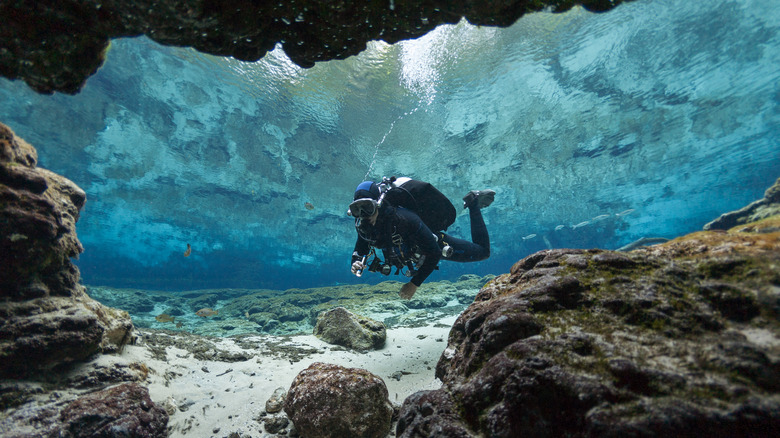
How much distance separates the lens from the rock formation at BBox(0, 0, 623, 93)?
93.8 inches

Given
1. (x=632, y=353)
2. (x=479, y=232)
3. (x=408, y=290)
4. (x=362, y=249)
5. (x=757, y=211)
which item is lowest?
(x=408, y=290)

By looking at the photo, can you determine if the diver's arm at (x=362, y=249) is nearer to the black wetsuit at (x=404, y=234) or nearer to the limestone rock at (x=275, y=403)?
the black wetsuit at (x=404, y=234)

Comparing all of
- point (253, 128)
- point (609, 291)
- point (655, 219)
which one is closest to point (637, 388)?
point (609, 291)

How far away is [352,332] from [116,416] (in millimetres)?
3721

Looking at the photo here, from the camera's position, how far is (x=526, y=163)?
77.2 ft

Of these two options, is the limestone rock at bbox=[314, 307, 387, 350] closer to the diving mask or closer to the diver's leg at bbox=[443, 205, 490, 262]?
the diving mask

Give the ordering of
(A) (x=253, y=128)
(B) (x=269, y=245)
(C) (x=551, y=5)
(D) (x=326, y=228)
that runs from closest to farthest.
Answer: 1. (C) (x=551, y=5)
2. (A) (x=253, y=128)
3. (D) (x=326, y=228)
4. (B) (x=269, y=245)

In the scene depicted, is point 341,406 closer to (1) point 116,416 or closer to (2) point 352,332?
(1) point 116,416

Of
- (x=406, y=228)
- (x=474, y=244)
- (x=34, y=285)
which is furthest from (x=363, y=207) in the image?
(x=34, y=285)

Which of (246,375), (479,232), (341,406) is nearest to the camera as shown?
(341,406)

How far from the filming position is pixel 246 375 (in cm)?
400

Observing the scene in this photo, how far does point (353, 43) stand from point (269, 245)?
37.7 metres

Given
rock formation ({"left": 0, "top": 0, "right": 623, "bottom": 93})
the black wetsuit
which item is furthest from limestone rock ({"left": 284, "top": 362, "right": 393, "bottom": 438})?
rock formation ({"left": 0, "top": 0, "right": 623, "bottom": 93})

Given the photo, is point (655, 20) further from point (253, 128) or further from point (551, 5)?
point (253, 128)
